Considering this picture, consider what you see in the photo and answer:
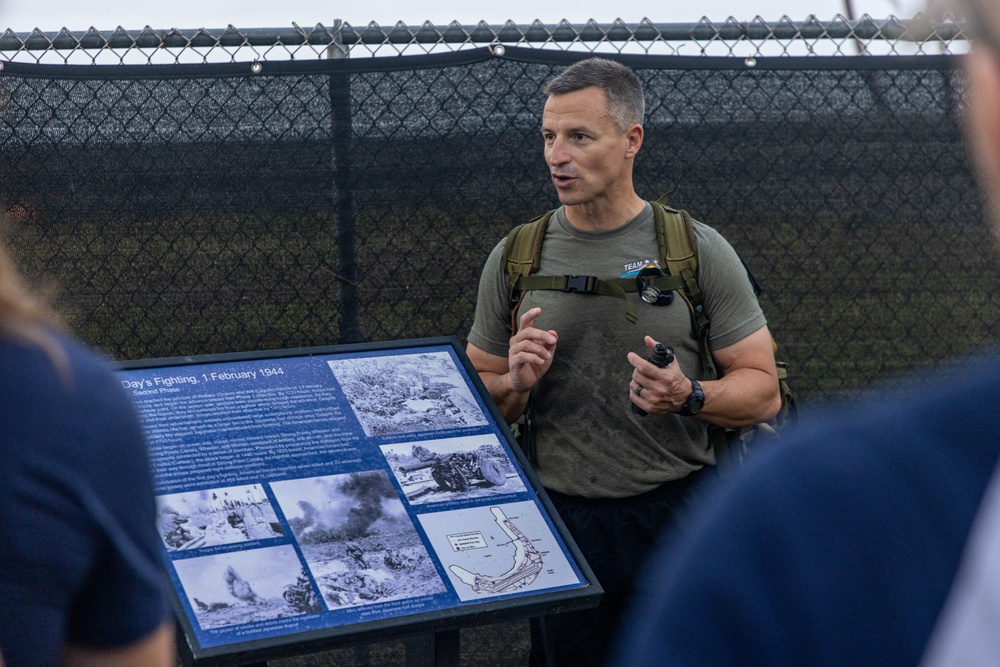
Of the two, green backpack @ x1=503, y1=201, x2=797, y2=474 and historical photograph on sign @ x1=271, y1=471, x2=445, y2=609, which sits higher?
green backpack @ x1=503, y1=201, x2=797, y2=474

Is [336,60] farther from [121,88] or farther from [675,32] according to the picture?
[675,32]

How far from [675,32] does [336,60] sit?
1.37 m

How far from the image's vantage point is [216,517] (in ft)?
9.10

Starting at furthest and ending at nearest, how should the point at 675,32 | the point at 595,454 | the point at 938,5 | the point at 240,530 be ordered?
the point at 675,32 < the point at 595,454 < the point at 240,530 < the point at 938,5

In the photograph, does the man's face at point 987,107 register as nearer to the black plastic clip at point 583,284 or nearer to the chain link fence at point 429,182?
the black plastic clip at point 583,284

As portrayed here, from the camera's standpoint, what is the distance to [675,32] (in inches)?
169

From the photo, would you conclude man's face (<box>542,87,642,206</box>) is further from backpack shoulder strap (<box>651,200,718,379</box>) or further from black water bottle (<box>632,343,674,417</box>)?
black water bottle (<box>632,343,674,417</box>)

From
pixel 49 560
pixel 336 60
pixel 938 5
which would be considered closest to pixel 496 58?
pixel 336 60

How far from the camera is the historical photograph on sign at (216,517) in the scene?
8.93ft

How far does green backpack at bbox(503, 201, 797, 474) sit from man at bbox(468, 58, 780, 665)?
3cm

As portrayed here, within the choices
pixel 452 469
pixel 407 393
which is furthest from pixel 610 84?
pixel 452 469

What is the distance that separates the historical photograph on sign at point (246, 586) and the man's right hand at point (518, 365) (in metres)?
0.96

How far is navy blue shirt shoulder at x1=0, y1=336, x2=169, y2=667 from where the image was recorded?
1.11m

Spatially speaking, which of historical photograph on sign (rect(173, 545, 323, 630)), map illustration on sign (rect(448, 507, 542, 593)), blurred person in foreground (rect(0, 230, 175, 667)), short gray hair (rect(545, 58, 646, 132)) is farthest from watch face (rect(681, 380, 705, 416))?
blurred person in foreground (rect(0, 230, 175, 667))
